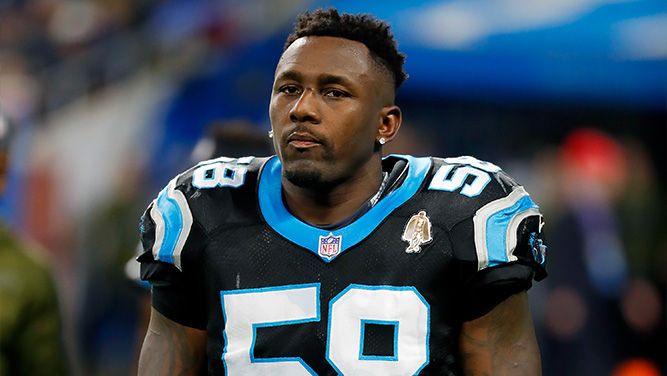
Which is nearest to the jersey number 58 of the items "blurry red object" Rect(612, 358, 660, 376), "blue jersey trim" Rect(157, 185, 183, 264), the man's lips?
"blue jersey trim" Rect(157, 185, 183, 264)

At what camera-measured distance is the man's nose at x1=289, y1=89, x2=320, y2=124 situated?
3084mm

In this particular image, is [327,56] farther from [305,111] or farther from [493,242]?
[493,242]

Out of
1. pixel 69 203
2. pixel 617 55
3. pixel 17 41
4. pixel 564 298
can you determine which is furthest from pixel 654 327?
pixel 17 41

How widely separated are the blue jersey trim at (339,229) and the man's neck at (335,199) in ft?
0.13

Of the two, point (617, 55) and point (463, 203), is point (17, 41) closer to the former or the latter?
point (617, 55)

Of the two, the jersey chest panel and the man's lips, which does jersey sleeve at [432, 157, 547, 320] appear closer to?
the jersey chest panel

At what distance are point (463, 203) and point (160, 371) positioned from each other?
823 mm

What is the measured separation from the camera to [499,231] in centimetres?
309

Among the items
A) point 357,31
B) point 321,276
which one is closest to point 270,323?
point 321,276

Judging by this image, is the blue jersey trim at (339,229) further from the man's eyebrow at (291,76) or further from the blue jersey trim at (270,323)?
the man's eyebrow at (291,76)

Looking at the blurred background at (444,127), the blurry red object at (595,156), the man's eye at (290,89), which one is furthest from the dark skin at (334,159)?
the blurry red object at (595,156)

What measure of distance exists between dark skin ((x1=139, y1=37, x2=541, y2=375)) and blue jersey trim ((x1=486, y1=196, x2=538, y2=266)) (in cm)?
11

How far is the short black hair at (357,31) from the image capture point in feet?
10.6

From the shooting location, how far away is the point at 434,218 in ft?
10.3
